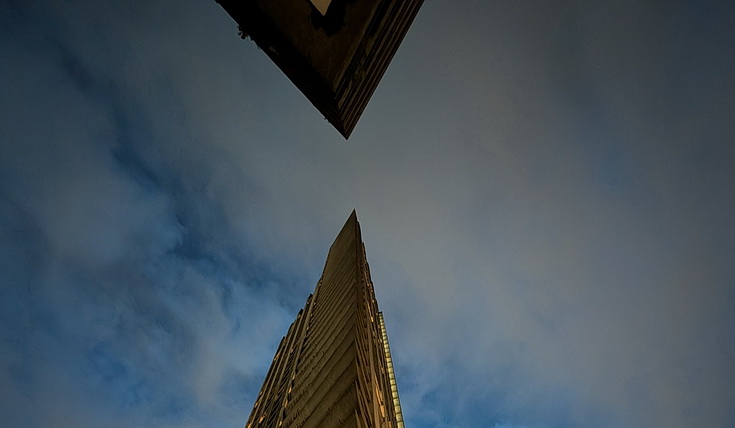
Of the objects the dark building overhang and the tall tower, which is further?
the tall tower

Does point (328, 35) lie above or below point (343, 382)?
above

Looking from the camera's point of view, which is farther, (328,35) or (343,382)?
(343,382)

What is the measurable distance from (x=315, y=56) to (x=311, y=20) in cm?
98

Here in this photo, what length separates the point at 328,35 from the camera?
362 inches

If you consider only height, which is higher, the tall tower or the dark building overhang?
the dark building overhang

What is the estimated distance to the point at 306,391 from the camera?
16734mm

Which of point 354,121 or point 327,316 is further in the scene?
point 327,316

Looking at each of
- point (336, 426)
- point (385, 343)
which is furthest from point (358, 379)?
point (385, 343)

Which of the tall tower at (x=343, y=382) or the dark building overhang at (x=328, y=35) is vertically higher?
the dark building overhang at (x=328, y=35)

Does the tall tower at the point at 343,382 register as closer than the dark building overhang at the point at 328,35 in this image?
No

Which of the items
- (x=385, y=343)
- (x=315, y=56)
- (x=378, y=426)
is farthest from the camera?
(x=385, y=343)

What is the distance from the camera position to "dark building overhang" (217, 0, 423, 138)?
8711 mm

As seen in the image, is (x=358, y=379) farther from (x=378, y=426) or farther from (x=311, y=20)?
(x=311, y=20)

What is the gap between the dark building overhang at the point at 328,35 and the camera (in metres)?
8.71
